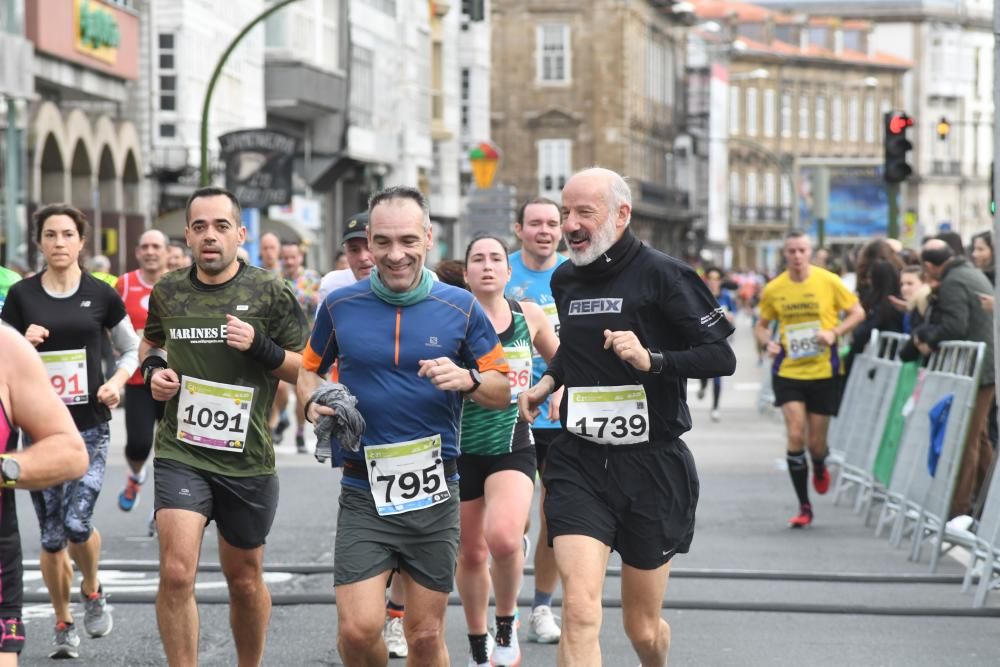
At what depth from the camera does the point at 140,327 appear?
1361 centimetres

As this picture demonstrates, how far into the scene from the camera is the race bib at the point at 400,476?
6.98m

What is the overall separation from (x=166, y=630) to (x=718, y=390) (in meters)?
18.6

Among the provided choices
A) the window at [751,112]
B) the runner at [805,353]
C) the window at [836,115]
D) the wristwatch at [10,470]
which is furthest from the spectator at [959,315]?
the window at [836,115]

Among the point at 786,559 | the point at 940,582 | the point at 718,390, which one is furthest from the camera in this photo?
the point at 718,390

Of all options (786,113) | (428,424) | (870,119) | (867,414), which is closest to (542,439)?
(428,424)

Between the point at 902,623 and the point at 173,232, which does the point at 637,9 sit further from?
the point at 902,623

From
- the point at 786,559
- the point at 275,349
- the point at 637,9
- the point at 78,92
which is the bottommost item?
the point at 786,559

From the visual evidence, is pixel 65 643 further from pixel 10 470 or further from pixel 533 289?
pixel 10 470

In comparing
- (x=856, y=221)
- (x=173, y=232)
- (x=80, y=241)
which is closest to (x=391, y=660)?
(x=80, y=241)

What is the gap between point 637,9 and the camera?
9994 cm

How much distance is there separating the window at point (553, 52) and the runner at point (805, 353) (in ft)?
274

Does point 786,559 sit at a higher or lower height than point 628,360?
lower

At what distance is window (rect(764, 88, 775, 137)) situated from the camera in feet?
436

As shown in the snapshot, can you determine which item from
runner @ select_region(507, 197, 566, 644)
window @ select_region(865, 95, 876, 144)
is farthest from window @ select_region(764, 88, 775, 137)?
runner @ select_region(507, 197, 566, 644)
